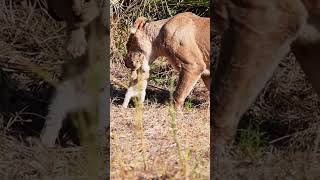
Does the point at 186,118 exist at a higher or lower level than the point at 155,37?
lower

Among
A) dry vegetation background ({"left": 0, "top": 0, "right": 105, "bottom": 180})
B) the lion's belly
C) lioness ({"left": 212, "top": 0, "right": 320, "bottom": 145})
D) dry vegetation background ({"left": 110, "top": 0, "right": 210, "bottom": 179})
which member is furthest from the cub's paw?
the lion's belly

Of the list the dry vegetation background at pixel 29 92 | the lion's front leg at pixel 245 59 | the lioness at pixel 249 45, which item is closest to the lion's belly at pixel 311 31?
the lioness at pixel 249 45

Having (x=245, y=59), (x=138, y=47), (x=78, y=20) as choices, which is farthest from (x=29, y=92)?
(x=245, y=59)

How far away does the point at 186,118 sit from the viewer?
447 centimetres

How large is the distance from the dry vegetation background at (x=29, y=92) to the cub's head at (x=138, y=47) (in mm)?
784

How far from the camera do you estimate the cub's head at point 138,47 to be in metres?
5.25

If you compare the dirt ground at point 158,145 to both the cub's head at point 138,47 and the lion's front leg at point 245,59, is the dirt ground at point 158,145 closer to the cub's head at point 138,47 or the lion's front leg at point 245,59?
the lion's front leg at point 245,59

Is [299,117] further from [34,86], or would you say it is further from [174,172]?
[174,172]

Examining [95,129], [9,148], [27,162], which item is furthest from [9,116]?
[95,129]

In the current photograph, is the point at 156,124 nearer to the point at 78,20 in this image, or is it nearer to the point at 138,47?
the point at 78,20

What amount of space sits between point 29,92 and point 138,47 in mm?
1238

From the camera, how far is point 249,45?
9.23ft

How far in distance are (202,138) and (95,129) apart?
6.44ft

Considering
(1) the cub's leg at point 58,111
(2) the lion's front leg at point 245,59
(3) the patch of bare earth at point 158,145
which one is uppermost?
(2) the lion's front leg at point 245,59
